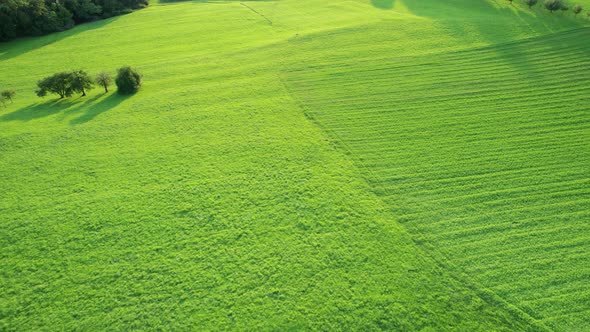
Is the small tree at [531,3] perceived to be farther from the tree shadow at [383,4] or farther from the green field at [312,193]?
the tree shadow at [383,4]

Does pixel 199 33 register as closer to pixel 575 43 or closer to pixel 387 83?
pixel 387 83

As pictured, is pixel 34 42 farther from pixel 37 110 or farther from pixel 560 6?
pixel 560 6

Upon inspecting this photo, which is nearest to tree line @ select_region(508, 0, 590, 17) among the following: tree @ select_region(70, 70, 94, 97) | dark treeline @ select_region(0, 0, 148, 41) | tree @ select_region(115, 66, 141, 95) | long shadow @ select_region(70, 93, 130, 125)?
tree @ select_region(115, 66, 141, 95)

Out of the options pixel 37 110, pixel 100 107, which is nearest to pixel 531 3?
pixel 100 107

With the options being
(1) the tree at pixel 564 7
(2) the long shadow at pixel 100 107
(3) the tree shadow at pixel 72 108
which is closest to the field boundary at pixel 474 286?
(2) the long shadow at pixel 100 107

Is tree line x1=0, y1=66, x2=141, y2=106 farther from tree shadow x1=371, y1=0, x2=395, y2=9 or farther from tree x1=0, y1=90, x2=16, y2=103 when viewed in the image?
tree shadow x1=371, y1=0, x2=395, y2=9

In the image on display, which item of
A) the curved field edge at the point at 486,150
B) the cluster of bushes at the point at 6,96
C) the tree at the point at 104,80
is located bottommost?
the curved field edge at the point at 486,150

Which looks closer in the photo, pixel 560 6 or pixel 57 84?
pixel 57 84
